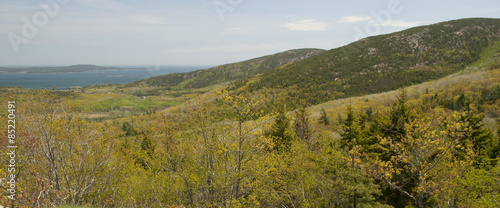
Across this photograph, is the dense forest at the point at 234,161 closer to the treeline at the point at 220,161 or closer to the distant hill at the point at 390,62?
the treeline at the point at 220,161

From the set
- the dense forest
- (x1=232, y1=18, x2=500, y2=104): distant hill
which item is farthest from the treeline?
(x1=232, y1=18, x2=500, y2=104): distant hill

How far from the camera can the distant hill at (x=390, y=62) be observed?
92312 mm

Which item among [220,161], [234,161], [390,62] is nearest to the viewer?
[234,161]

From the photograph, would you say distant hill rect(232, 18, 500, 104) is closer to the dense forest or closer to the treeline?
the dense forest

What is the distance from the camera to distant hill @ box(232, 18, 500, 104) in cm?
9231

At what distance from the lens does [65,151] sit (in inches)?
517

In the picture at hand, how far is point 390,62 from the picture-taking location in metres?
108

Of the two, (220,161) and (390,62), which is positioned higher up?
(390,62)

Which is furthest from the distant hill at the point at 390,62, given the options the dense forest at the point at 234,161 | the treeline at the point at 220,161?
the treeline at the point at 220,161

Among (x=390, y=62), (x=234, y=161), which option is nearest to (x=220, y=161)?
(x=234, y=161)

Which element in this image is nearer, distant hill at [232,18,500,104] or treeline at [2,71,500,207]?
treeline at [2,71,500,207]

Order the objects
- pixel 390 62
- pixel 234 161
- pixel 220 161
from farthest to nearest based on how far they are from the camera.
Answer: pixel 390 62 < pixel 220 161 < pixel 234 161

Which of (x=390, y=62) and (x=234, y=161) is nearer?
(x=234, y=161)

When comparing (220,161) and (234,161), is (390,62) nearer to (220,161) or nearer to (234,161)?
(234,161)
